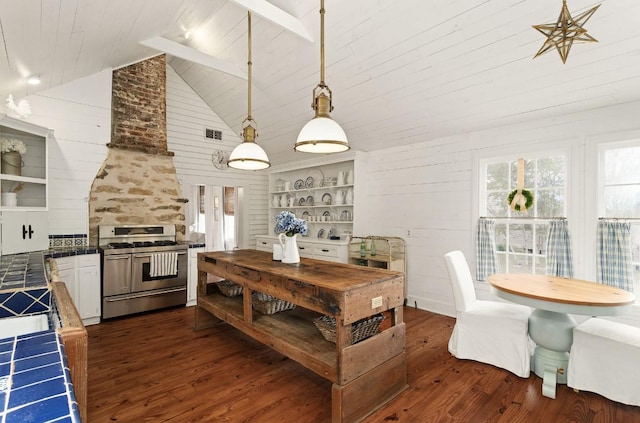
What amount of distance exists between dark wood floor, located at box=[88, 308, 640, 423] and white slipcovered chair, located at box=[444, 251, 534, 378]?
10 cm

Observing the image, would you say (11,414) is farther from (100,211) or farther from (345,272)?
(100,211)

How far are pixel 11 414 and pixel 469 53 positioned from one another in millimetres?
3543

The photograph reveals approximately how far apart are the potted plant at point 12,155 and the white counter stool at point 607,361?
5114mm

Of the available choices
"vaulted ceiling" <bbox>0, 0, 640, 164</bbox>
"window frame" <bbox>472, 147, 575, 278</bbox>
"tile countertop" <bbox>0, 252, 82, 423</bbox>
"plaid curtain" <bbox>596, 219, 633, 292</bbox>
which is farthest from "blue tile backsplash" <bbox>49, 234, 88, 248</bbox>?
"plaid curtain" <bbox>596, 219, 633, 292</bbox>

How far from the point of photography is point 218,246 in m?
8.46

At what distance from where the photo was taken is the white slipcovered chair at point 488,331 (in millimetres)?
2689

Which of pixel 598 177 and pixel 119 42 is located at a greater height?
pixel 119 42

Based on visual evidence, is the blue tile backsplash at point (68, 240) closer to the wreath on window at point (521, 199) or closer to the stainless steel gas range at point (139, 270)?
the stainless steel gas range at point (139, 270)

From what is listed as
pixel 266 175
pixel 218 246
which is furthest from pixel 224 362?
pixel 218 246

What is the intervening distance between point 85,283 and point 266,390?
2776mm

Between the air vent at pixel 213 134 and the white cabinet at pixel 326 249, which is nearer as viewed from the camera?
the white cabinet at pixel 326 249

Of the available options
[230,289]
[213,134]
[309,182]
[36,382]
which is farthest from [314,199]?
[36,382]

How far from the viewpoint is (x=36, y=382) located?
742 mm

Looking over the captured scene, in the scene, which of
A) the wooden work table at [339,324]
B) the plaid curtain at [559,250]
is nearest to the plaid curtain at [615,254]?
the plaid curtain at [559,250]
